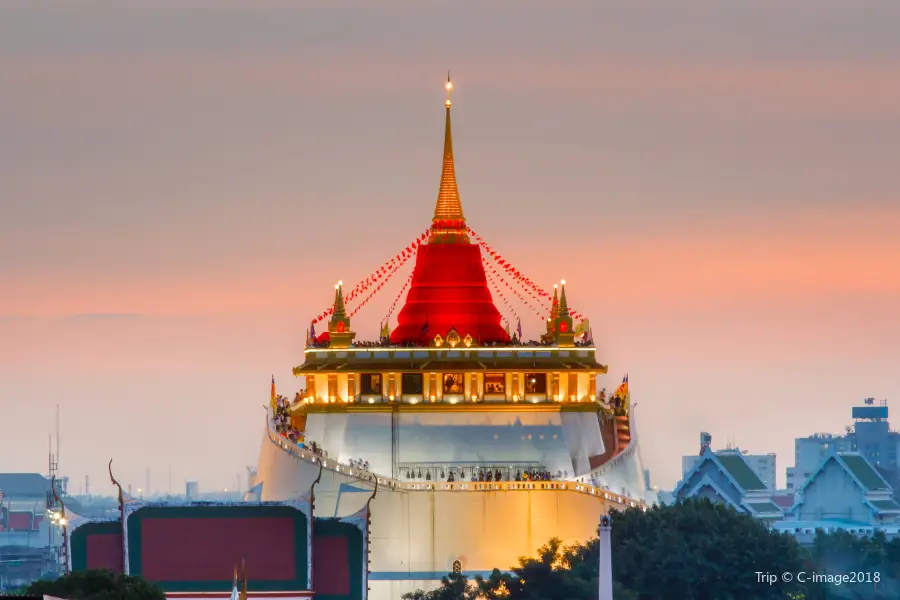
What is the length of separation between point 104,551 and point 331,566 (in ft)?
30.5

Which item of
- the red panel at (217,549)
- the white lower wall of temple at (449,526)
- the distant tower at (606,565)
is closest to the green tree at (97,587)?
the distant tower at (606,565)

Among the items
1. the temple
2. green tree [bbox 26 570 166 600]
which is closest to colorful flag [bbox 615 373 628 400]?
the temple

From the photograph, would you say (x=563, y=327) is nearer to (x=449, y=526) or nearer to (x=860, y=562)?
(x=449, y=526)

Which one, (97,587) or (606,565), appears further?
(97,587)

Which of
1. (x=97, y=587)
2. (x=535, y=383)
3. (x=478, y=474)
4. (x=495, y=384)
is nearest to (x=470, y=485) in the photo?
(x=478, y=474)

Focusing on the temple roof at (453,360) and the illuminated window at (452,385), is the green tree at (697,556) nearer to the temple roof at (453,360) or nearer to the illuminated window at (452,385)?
the temple roof at (453,360)

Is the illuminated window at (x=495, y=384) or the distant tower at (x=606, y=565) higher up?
the illuminated window at (x=495, y=384)

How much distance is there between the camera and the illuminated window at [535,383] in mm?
162000

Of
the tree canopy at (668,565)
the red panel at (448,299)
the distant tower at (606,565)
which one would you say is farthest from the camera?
the red panel at (448,299)

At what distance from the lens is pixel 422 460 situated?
160250 millimetres

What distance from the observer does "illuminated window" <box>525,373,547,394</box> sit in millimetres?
162000

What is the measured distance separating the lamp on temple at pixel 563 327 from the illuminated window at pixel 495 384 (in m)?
3.08

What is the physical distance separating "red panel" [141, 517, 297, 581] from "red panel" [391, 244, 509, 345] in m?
17.3

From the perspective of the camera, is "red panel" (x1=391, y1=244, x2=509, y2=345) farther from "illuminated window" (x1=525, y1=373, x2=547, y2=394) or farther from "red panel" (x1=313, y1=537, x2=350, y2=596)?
"red panel" (x1=313, y1=537, x2=350, y2=596)
